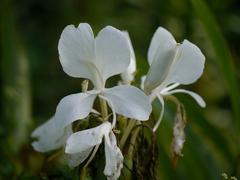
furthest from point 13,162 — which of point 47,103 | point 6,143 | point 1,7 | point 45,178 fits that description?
point 47,103

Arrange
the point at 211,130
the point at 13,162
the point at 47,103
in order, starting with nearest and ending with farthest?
the point at 13,162 → the point at 211,130 → the point at 47,103

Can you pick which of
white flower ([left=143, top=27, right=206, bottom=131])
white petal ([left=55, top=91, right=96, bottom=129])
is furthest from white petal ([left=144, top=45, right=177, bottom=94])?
white petal ([left=55, top=91, right=96, bottom=129])

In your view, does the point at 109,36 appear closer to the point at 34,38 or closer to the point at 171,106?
the point at 171,106

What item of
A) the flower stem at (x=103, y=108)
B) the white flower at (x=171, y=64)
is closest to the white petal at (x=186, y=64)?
the white flower at (x=171, y=64)

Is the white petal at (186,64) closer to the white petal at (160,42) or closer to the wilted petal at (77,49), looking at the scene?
the white petal at (160,42)

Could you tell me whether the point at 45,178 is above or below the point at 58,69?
above

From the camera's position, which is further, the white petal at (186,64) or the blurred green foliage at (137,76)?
the blurred green foliage at (137,76)
